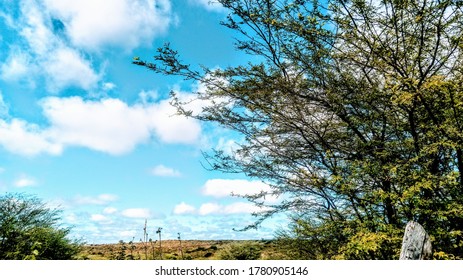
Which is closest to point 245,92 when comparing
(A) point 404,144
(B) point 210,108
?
(B) point 210,108

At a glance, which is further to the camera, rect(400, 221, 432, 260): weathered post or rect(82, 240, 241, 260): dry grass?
rect(82, 240, 241, 260): dry grass

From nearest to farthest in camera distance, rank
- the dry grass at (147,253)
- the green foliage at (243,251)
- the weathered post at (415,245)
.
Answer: the weathered post at (415,245) < the dry grass at (147,253) < the green foliage at (243,251)

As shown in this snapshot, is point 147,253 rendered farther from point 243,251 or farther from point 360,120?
point 360,120

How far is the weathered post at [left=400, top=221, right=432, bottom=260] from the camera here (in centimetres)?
530

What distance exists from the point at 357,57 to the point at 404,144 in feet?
5.98

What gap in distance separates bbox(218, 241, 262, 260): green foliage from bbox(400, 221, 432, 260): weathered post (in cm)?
627

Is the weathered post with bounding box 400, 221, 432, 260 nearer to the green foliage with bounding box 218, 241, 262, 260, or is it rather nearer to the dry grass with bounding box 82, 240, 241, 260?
the dry grass with bounding box 82, 240, 241, 260

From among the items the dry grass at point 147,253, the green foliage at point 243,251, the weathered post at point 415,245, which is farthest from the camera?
the green foliage at point 243,251

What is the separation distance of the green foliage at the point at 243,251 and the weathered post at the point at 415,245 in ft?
20.6

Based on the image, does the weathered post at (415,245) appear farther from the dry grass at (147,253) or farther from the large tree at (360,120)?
the dry grass at (147,253)

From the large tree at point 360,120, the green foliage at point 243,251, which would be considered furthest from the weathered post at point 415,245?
the green foliage at point 243,251

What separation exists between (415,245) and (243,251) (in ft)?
22.2

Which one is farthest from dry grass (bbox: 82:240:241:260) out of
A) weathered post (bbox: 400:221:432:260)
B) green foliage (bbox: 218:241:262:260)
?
weathered post (bbox: 400:221:432:260)

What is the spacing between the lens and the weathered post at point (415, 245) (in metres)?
5.30
